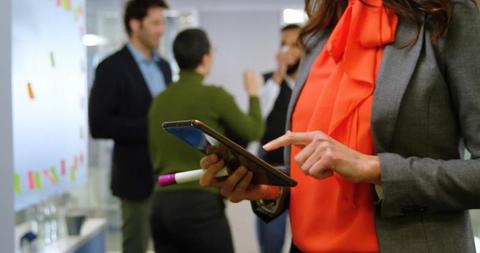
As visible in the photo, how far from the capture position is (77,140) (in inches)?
109

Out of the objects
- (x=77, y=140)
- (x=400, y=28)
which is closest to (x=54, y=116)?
(x=77, y=140)

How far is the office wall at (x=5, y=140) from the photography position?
4.26ft

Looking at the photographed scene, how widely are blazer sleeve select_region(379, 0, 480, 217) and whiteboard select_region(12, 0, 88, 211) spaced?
1.30m

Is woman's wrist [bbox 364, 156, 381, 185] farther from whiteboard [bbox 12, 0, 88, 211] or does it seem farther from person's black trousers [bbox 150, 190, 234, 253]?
person's black trousers [bbox 150, 190, 234, 253]

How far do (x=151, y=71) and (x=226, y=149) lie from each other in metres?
2.33

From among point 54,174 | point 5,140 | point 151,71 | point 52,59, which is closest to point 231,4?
point 151,71

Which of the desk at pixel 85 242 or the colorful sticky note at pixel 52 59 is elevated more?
the colorful sticky note at pixel 52 59

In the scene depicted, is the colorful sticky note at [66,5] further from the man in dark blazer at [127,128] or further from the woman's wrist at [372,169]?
the woman's wrist at [372,169]

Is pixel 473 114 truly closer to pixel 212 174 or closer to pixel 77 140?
pixel 212 174

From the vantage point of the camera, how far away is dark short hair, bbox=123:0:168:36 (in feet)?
10.8

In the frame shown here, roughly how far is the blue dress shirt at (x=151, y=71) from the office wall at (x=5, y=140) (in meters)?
1.78

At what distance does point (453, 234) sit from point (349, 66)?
0.34 meters

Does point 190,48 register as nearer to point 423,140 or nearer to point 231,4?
point 423,140

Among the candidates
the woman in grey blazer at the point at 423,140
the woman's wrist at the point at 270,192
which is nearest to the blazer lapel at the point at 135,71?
the woman's wrist at the point at 270,192
